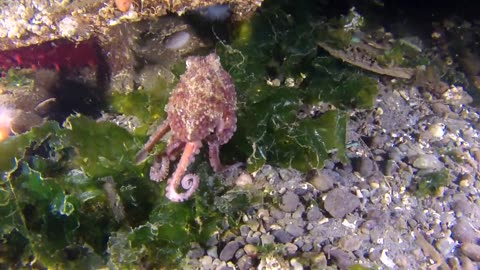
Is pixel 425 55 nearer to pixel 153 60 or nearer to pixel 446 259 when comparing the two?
pixel 446 259

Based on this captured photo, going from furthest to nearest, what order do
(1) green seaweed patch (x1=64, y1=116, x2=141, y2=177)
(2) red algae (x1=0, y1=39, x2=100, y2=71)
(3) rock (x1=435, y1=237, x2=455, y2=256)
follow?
(2) red algae (x1=0, y1=39, x2=100, y2=71) → (3) rock (x1=435, y1=237, x2=455, y2=256) → (1) green seaweed patch (x1=64, y1=116, x2=141, y2=177)

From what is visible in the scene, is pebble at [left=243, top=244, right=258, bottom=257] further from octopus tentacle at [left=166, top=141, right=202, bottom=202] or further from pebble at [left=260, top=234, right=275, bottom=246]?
octopus tentacle at [left=166, top=141, right=202, bottom=202]

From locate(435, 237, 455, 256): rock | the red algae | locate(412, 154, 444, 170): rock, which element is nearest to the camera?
locate(435, 237, 455, 256): rock

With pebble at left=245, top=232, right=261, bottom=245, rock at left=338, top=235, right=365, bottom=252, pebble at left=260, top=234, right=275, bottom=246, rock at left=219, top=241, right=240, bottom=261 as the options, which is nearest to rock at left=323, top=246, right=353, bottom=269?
rock at left=338, top=235, right=365, bottom=252

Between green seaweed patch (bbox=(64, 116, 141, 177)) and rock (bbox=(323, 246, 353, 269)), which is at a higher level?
green seaweed patch (bbox=(64, 116, 141, 177))

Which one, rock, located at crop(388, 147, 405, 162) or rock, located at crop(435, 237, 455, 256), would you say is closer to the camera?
rock, located at crop(435, 237, 455, 256)

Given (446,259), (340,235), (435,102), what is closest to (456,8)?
(435,102)

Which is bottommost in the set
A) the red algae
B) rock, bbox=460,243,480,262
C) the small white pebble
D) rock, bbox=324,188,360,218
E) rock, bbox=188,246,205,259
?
rock, bbox=460,243,480,262
